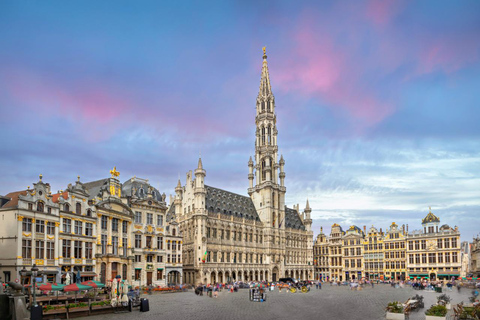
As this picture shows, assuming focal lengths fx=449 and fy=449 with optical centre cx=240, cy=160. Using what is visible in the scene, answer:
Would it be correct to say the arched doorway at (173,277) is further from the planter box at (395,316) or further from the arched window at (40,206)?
the planter box at (395,316)

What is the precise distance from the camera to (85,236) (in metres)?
55.3

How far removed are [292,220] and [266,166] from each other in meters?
17.9

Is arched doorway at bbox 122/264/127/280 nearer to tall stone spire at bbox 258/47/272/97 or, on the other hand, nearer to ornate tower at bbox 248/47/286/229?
ornate tower at bbox 248/47/286/229

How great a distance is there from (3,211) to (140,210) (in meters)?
22.9

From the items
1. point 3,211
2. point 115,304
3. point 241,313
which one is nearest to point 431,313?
point 241,313

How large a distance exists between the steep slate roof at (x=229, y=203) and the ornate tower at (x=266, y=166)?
2.94 metres

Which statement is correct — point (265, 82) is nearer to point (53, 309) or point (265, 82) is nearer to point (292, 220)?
point (292, 220)

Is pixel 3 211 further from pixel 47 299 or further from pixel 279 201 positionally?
pixel 279 201

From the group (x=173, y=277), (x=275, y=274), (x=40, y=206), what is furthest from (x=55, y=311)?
(x=275, y=274)

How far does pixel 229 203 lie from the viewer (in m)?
97.9

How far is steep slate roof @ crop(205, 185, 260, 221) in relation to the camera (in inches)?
3639

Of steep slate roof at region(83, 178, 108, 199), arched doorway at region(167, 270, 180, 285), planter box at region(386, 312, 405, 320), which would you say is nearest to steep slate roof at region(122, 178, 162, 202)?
steep slate roof at region(83, 178, 108, 199)

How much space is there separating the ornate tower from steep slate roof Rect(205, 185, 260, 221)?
116 inches

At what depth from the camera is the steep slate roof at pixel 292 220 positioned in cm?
11422
